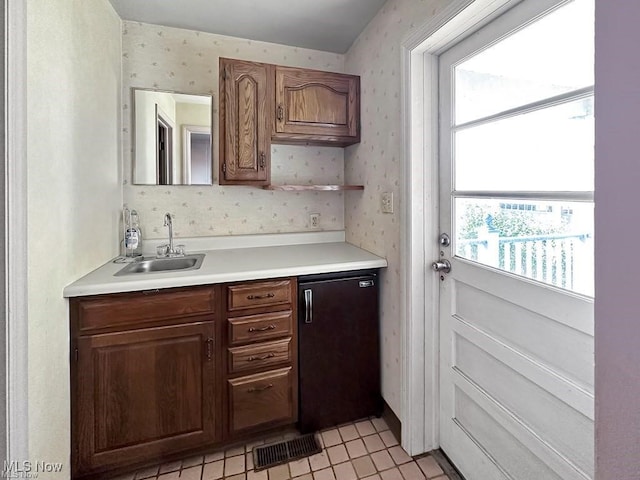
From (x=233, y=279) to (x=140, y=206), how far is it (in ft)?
3.18

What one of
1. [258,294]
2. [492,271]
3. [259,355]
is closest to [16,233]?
[258,294]

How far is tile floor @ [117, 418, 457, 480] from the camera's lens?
145 centimetres

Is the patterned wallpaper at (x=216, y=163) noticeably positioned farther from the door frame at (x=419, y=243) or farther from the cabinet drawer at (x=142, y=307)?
the door frame at (x=419, y=243)

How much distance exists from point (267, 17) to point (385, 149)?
108cm

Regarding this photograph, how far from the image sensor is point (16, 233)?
0.97 metres

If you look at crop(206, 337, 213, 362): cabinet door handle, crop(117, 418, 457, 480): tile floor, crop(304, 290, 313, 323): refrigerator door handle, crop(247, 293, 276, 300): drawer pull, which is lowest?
crop(117, 418, 457, 480): tile floor

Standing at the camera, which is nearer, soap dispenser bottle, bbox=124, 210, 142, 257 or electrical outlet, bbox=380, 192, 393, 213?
electrical outlet, bbox=380, 192, 393, 213

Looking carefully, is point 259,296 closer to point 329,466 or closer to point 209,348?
point 209,348

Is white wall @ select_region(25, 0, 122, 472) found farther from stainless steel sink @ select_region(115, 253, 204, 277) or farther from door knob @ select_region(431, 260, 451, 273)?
door knob @ select_region(431, 260, 451, 273)
